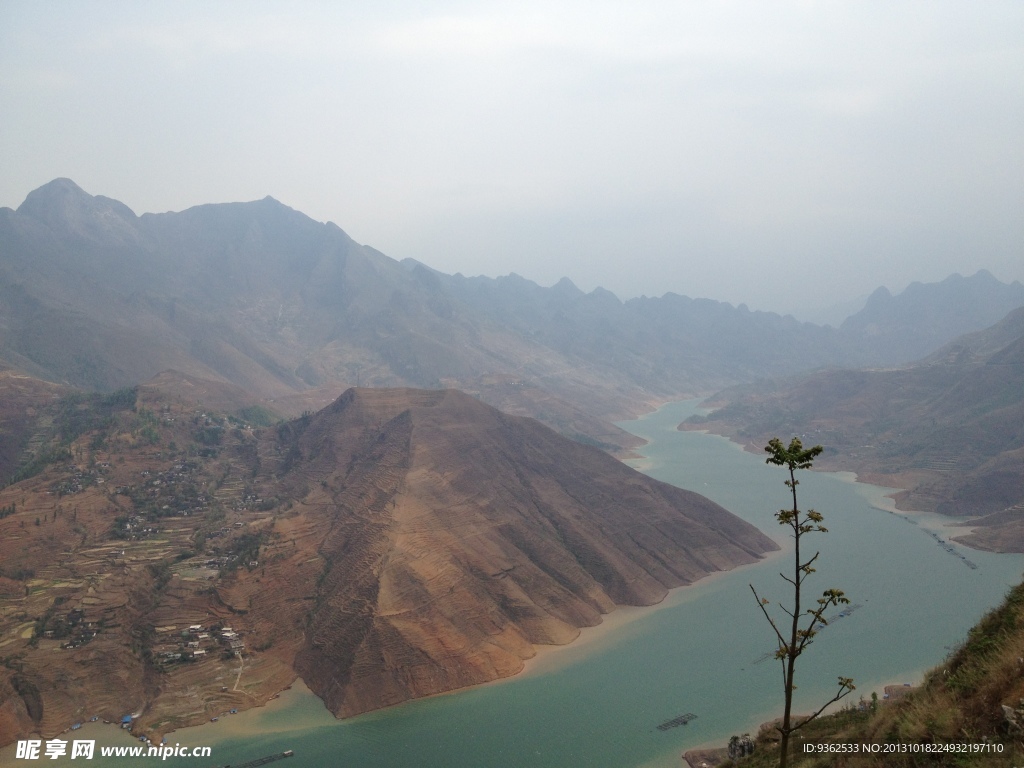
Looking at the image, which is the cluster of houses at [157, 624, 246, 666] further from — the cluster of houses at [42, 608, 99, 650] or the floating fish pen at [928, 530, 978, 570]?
the floating fish pen at [928, 530, 978, 570]

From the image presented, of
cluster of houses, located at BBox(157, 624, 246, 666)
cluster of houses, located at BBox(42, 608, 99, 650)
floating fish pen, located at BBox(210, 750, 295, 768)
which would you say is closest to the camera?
floating fish pen, located at BBox(210, 750, 295, 768)

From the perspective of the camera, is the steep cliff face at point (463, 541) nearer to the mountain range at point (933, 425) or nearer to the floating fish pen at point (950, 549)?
the floating fish pen at point (950, 549)

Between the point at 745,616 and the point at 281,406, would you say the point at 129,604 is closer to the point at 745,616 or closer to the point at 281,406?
the point at 745,616

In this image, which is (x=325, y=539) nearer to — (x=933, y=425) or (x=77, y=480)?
(x=77, y=480)

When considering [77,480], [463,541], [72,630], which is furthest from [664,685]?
[77,480]

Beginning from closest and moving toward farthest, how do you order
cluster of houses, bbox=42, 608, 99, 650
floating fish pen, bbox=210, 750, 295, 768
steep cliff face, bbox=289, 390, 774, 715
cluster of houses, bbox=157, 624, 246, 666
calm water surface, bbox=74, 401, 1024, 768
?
floating fish pen, bbox=210, 750, 295, 768 → calm water surface, bbox=74, 401, 1024, 768 → cluster of houses, bbox=42, 608, 99, 650 → cluster of houses, bbox=157, 624, 246, 666 → steep cliff face, bbox=289, 390, 774, 715

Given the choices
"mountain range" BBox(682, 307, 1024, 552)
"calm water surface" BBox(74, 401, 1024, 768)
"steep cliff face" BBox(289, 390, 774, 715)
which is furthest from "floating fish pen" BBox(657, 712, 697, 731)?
"mountain range" BBox(682, 307, 1024, 552)
